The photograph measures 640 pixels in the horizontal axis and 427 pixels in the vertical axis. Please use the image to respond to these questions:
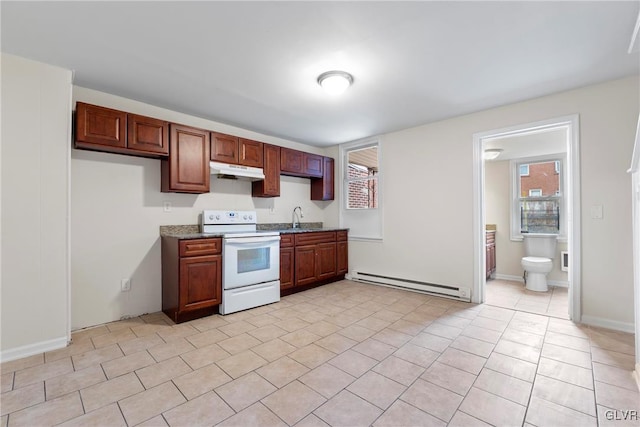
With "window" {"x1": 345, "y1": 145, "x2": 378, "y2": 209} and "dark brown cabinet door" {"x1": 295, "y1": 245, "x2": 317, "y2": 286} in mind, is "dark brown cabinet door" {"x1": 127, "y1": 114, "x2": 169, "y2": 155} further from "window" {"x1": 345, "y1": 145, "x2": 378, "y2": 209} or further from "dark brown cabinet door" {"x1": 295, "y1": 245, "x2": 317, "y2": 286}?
"window" {"x1": 345, "y1": 145, "x2": 378, "y2": 209}

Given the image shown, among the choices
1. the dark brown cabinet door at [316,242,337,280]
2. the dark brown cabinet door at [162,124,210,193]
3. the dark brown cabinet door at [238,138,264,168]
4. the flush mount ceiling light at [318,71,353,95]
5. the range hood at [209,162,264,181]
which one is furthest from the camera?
the dark brown cabinet door at [316,242,337,280]

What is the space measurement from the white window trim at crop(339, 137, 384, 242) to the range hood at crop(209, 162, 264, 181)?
167 cm

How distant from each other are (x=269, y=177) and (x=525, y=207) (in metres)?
4.47

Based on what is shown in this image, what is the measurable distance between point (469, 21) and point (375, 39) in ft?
2.00

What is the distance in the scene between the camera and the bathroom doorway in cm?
297

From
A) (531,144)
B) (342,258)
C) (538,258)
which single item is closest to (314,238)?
(342,258)

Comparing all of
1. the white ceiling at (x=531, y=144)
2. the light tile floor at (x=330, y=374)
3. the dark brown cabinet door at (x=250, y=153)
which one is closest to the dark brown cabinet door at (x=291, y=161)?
the dark brown cabinet door at (x=250, y=153)

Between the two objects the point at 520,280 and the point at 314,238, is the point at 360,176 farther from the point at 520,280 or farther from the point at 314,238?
the point at 520,280

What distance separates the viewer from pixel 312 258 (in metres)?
4.27

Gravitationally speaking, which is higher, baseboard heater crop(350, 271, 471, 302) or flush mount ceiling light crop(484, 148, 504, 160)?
flush mount ceiling light crop(484, 148, 504, 160)

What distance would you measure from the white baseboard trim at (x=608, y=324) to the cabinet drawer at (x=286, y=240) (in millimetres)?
3332

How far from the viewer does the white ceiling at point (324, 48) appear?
5.85 ft

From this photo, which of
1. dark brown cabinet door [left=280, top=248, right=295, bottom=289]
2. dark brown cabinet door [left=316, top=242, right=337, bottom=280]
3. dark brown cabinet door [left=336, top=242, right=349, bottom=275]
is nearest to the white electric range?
dark brown cabinet door [left=280, top=248, right=295, bottom=289]

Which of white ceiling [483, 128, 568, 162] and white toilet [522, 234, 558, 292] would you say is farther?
white toilet [522, 234, 558, 292]
